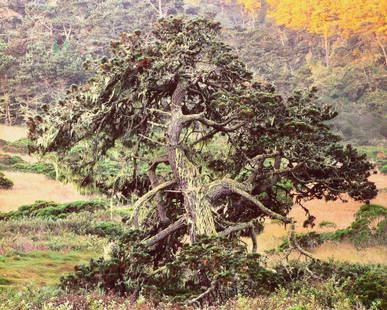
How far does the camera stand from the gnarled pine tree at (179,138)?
675 cm

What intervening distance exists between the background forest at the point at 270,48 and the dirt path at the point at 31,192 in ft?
31.0

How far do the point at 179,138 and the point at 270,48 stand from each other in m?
43.7

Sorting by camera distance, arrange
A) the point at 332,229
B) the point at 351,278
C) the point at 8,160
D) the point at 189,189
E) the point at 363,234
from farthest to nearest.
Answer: the point at 8,160, the point at 332,229, the point at 363,234, the point at 189,189, the point at 351,278

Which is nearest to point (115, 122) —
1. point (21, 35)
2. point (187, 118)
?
point (187, 118)

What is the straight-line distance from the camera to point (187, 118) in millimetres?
7598

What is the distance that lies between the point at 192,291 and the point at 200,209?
1332 millimetres

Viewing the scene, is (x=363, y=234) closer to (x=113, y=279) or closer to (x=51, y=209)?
(x=113, y=279)

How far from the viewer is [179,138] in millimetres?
7742

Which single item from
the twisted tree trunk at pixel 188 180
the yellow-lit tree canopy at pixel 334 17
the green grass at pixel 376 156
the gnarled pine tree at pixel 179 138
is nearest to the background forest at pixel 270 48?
the yellow-lit tree canopy at pixel 334 17

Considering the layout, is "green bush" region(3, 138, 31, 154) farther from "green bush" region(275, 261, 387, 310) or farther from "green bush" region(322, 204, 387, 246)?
"green bush" region(275, 261, 387, 310)

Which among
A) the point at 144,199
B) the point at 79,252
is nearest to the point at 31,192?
the point at 79,252

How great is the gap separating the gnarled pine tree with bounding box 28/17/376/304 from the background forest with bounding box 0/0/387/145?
2637cm

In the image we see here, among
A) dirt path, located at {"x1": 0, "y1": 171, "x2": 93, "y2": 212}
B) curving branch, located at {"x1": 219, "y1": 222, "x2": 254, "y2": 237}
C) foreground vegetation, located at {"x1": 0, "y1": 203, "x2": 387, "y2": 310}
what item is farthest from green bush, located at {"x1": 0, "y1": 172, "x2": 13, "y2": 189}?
curving branch, located at {"x1": 219, "y1": 222, "x2": 254, "y2": 237}

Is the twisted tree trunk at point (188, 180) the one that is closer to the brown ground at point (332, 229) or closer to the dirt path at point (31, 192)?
the brown ground at point (332, 229)
